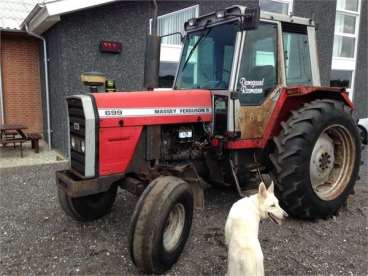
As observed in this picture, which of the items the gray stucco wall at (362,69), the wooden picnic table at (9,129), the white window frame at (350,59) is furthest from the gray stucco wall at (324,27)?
the wooden picnic table at (9,129)

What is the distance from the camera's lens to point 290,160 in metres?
3.95

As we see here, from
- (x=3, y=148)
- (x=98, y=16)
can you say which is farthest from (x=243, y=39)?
(x=3, y=148)

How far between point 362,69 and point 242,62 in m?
11.7

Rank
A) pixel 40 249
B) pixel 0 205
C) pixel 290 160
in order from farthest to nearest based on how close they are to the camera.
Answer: pixel 0 205, pixel 290 160, pixel 40 249

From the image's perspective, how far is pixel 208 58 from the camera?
4.30 metres

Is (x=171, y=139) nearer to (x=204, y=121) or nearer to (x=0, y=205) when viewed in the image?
(x=204, y=121)

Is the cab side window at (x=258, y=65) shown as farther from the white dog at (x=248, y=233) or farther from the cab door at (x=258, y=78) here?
the white dog at (x=248, y=233)

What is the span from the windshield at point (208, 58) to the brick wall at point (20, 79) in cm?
648

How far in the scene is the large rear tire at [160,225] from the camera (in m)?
3.02

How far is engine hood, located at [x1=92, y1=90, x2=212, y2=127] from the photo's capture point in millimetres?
3402

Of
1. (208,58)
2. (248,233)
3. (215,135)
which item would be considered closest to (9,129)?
(208,58)

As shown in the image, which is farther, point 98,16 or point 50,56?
point 50,56

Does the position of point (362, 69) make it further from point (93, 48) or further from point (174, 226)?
point (174, 226)

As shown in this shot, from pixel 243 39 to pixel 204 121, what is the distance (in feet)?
3.19
